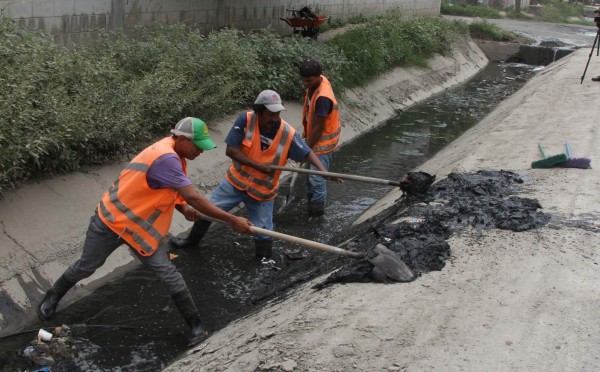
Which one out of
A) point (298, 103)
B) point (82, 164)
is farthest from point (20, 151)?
point (298, 103)

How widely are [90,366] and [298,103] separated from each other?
8093mm

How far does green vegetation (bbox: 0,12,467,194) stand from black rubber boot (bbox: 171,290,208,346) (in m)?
2.02

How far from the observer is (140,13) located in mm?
12898

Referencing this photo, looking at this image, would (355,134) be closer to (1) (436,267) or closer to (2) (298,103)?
(2) (298,103)

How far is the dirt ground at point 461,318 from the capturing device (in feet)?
13.1

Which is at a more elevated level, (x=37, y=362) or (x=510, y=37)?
(x=510, y=37)

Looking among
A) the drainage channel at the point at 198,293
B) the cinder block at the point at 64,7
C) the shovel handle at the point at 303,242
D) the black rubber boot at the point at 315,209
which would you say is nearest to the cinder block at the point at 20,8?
the cinder block at the point at 64,7

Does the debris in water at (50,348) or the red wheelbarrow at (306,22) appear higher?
the red wheelbarrow at (306,22)

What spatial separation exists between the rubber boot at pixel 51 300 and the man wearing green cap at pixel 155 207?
0.26m

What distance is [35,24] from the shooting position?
34.7 feet

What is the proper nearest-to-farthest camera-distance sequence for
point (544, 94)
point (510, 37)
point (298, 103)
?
point (298, 103)
point (544, 94)
point (510, 37)

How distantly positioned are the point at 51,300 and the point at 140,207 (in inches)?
48.6

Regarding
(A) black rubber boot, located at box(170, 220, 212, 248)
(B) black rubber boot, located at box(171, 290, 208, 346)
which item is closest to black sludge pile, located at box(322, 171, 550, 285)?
(B) black rubber boot, located at box(171, 290, 208, 346)

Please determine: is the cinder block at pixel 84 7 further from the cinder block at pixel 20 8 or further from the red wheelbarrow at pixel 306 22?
the red wheelbarrow at pixel 306 22
